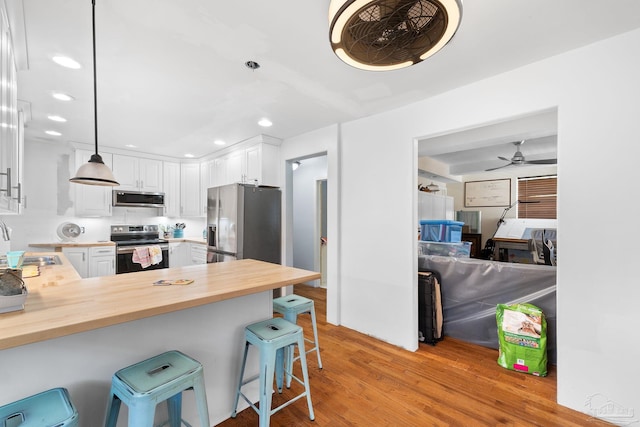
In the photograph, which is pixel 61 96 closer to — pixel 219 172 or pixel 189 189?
pixel 219 172

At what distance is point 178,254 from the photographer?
16.3 feet

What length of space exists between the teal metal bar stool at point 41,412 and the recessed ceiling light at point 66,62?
2.12m

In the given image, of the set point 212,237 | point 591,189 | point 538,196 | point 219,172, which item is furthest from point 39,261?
point 538,196

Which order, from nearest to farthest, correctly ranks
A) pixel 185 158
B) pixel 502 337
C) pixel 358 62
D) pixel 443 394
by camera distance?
1. pixel 358 62
2. pixel 443 394
3. pixel 502 337
4. pixel 185 158

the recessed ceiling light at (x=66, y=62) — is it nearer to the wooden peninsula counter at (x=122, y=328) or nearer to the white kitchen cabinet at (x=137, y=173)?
the wooden peninsula counter at (x=122, y=328)

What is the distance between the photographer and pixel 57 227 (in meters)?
4.25

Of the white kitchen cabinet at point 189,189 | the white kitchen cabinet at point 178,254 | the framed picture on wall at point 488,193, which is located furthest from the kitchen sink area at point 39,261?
the framed picture on wall at point 488,193

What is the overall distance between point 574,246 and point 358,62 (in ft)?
6.29

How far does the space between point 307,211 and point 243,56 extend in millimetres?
3513

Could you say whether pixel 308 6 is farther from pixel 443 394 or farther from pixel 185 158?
pixel 185 158

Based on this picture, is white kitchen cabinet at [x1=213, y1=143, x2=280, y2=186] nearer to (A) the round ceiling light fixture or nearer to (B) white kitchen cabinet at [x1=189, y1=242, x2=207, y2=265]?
(B) white kitchen cabinet at [x1=189, y1=242, x2=207, y2=265]

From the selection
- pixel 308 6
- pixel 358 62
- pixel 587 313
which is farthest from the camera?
pixel 587 313

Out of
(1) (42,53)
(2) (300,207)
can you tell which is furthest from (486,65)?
(2) (300,207)

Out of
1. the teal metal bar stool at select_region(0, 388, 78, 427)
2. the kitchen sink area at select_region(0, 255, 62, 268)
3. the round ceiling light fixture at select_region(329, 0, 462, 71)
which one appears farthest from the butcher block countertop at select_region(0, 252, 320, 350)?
the round ceiling light fixture at select_region(329, 0, 462, 71)
